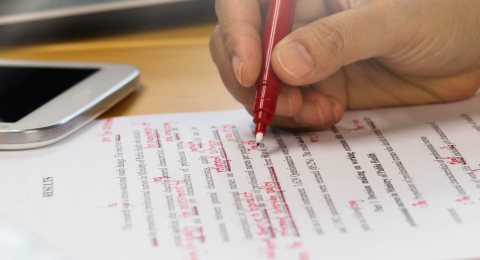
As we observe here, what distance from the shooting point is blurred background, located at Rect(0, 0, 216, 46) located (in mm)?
761

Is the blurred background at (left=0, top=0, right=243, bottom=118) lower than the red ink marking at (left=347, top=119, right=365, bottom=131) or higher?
lower

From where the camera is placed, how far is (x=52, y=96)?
52 cm

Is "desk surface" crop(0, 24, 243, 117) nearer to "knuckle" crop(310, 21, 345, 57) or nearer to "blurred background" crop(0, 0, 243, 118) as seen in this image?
"blurred background" crop(0, 0, 243, 118)

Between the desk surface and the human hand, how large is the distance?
0.07 metres

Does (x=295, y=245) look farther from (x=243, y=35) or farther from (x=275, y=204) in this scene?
(x=243, y=35)

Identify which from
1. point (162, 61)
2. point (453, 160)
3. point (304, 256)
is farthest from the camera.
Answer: point (162, 61)

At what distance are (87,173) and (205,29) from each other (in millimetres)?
485

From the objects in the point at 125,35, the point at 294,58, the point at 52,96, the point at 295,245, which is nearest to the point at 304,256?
the point at 295,245

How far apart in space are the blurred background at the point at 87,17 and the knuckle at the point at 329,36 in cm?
44

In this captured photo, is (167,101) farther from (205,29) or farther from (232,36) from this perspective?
(205,29)

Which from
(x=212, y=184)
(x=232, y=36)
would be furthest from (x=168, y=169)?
(x=232, y=36)

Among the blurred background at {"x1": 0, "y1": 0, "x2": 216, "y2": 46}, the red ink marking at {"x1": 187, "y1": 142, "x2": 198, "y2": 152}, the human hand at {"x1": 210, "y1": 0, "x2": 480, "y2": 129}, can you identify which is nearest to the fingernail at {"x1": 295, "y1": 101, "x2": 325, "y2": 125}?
the human hand at {"x1": 210, "y1": 0, "x2": 480, "y2": 129}

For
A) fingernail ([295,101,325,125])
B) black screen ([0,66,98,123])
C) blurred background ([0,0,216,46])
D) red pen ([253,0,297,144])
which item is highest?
red pen ([253,0,297,144])

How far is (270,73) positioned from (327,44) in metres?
0.06
